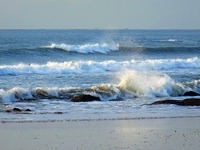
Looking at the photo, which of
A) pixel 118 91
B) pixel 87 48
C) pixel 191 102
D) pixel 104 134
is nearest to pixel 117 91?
A: pixel 118 91

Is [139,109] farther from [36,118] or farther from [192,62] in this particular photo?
[192,62]

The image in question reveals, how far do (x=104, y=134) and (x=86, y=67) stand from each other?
2231 centimetres

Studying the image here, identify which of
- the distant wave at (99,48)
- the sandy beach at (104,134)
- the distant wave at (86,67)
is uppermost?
the distant wave at (99,48)

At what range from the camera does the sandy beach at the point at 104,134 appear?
36.6ft

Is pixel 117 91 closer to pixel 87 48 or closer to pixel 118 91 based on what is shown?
pixel 118 91

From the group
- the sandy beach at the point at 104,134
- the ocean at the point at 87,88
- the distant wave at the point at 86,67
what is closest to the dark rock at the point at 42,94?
the ocean at the point at 87,88

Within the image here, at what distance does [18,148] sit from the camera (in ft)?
35.9

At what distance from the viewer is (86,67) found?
3475 centimetres

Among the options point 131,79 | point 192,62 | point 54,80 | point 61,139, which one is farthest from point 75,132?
point 192,62

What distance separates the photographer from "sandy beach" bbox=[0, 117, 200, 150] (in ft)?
36.6

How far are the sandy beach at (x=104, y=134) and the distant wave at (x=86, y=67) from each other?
17.0 m

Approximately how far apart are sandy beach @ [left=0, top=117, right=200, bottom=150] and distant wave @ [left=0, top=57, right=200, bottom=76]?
55.7 ft

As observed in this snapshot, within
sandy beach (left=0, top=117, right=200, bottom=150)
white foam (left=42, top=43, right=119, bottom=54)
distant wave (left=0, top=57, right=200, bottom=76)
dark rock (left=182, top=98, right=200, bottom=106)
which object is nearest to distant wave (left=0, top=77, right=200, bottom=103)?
dark rock (left=182, top=98, right=200, bottom=106)

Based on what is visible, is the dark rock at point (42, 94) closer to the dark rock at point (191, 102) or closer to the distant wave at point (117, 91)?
the distant wave at point (117, 91)
